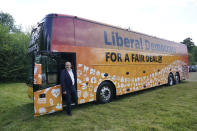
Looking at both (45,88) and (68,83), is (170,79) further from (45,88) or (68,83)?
(45,88)

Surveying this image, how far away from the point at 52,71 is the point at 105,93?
250 centimetres

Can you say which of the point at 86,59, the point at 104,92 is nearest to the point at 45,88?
the point at 86,59

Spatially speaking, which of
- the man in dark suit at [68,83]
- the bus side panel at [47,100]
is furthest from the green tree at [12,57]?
the man in dark suit at [68,83]

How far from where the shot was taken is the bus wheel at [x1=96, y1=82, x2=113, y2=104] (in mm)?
5864

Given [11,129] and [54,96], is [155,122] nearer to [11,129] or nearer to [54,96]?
[54,96]

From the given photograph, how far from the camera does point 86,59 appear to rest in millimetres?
5395

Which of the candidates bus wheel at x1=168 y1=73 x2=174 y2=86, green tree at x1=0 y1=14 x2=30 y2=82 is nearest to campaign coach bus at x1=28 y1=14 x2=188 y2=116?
bus wheel at x1=168 y1=73 x2=174 y2=86

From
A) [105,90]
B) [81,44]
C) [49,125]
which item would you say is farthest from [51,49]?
[105,90]

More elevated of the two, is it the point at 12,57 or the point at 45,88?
the point at 12,57

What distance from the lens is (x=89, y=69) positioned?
5.46 m

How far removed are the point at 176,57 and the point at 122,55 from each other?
7522 mm

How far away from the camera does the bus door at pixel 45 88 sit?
4348 millimetres

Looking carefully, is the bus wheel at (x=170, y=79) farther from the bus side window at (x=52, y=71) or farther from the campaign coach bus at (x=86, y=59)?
the bus side window at (x=52, y=71)

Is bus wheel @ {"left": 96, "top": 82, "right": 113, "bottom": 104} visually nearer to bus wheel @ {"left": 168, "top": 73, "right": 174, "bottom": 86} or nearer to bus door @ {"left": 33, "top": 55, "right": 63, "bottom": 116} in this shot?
bus door @ {"left": 33, "top": 55, "right": 63, "bottom": 116}
